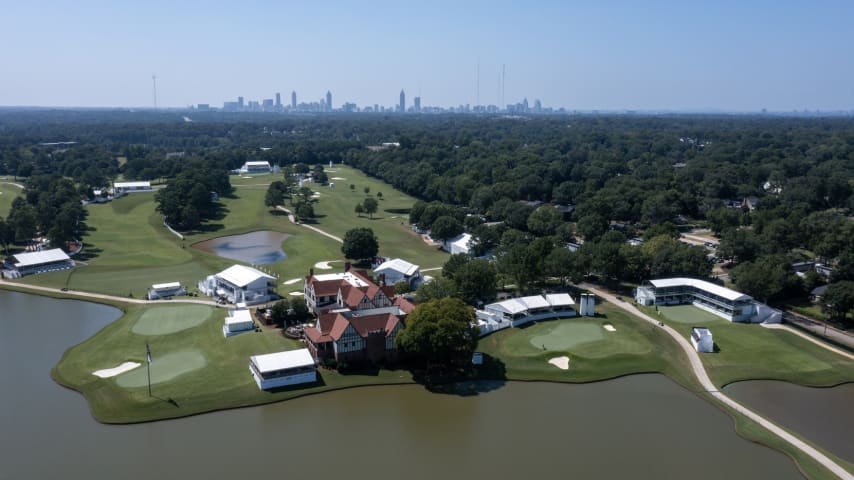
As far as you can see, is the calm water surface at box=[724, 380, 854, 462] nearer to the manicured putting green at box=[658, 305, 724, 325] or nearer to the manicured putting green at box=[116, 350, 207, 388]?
the manicured putting green at box=[658, 305, 724, 325]

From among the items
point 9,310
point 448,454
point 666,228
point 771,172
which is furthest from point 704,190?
point 9,310

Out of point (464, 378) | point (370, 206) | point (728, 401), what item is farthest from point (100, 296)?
point (728, 401)

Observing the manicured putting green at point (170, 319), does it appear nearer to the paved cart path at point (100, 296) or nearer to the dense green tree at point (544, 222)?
the paved cart path at point (100, 296)

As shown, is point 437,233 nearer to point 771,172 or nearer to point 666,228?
point 666,228

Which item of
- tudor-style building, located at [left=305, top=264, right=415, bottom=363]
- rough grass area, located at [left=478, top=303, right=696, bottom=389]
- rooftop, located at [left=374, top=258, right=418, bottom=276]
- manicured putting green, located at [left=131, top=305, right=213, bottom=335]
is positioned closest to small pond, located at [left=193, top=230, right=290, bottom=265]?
rooftop, located at [left=374, top=258, right=418, bottom=276]

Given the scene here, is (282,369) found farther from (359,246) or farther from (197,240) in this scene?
(197,240)

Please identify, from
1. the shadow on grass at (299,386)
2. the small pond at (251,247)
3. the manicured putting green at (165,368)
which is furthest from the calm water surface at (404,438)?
the small pond at (251,247)
